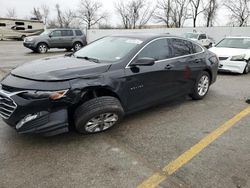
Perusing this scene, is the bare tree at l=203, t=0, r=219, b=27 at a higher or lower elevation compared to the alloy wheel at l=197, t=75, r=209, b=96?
higher

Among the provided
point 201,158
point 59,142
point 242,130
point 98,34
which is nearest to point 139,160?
point 201,158

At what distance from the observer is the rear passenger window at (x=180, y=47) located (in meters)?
4.65

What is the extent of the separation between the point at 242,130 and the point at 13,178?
3364 millimetres

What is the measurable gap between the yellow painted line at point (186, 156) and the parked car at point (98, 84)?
1.09 meters

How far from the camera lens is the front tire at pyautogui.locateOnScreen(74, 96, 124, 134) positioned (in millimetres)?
3266

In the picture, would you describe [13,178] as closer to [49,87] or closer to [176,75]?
[49,87]

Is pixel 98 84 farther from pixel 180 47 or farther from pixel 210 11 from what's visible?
pixel 210 11

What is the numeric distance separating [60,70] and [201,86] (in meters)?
3.37

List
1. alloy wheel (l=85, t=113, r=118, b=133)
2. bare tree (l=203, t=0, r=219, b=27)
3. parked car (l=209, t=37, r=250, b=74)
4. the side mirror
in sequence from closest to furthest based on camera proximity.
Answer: alloy wheel (l=85, t=113, r=118, b=133) < the side mirror < parked car (l=209, t=37, r=250, b=74) < bare tree (l=203, t=0, r=219, b=27)

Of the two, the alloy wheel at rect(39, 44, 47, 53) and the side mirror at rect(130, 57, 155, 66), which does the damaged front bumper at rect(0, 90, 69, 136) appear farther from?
the alloy wheel at rect(39, 44, 47, 53)

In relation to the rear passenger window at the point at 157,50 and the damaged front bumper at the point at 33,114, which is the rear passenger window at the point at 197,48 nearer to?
the rear passenger window at the point at 157,50

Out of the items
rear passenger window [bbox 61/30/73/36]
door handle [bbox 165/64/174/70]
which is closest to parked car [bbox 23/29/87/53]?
rear passenger window [bbox 61/30/73/36]

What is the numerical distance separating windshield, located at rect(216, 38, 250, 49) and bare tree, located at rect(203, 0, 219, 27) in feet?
134

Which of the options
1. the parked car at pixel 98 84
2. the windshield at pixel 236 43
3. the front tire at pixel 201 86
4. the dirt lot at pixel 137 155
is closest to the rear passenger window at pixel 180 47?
the parked car at pixel 98 84
